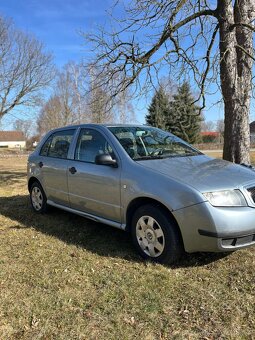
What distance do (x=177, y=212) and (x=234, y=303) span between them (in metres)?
1.07

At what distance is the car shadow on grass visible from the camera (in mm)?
4514

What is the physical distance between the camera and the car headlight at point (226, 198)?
3850 millimetres

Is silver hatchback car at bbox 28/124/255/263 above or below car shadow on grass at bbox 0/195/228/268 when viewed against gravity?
above

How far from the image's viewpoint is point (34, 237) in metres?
5.54

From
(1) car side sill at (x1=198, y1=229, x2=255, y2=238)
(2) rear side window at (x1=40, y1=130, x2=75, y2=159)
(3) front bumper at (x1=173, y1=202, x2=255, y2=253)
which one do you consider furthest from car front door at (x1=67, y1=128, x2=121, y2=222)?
(1) car side sill at (x1=198, y1=229, x2=255, y2=238)

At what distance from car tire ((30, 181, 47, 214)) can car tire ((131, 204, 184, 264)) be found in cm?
271

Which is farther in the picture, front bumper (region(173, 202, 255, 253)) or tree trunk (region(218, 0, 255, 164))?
tree trunk (region(218, 0, 255, 164))

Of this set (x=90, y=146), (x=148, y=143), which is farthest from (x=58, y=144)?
(x=148, y=143)

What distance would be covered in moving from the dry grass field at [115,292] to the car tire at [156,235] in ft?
0.48

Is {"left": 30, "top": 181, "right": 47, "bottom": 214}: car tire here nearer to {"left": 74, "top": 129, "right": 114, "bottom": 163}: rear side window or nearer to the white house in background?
{"left": 74, "top": 129, "right": 114, "bottom": 163}: rear side window

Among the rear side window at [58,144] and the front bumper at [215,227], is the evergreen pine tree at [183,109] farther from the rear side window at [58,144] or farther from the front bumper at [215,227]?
the front bumper at [215,227]

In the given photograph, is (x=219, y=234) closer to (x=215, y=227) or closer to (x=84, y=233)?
(x=215, y=227)

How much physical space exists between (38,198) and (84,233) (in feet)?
5.61

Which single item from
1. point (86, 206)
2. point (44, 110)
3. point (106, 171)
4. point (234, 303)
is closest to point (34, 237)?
point (86, 206)
